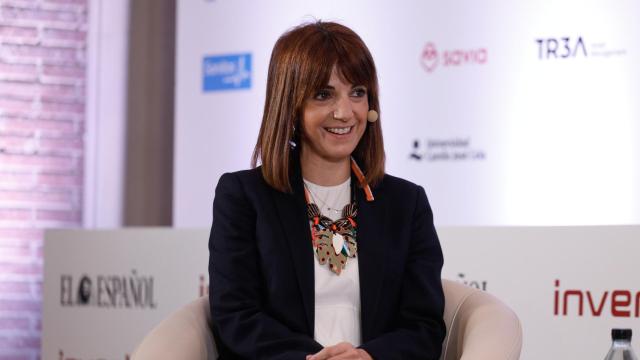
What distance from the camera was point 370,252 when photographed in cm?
255

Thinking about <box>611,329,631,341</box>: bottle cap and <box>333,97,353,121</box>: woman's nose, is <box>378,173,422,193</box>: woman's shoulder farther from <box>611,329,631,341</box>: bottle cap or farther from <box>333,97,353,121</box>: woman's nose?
<box>611,329,631,341</box>: bottle cap

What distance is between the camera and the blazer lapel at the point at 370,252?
252 cm

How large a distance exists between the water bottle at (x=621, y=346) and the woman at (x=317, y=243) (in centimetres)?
50

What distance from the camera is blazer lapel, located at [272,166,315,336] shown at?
8.18 feet

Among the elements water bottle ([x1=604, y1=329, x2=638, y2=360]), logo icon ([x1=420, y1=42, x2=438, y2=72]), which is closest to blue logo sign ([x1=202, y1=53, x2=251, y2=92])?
logo icon ([x1=420, y1=42, x2=438, y2=72])

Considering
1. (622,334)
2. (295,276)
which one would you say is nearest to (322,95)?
(295,276)

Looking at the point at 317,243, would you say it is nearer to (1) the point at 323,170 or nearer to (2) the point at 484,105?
(1) the point at 323,170

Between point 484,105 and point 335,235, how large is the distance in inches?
103

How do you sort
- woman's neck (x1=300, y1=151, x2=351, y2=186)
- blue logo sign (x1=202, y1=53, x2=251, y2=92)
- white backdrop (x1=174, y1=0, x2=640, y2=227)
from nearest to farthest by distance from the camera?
woman's neck (x1=300, y1=151, x2=351, y2=186) → white backdrop (x1=174, y1=0, x2=640, y2=227) → blue logo sign (x1=202, y1=53, x2=251, y2=92)

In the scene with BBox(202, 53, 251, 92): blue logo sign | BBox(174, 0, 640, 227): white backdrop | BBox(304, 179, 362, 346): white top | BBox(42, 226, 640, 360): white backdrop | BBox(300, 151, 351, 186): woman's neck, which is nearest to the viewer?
BBox(304, 179, 362, 346): white top

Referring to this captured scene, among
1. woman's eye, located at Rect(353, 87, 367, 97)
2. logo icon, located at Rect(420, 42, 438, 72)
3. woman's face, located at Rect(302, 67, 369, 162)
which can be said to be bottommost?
woman's face, located at Rect(302, 67, 369, 162)

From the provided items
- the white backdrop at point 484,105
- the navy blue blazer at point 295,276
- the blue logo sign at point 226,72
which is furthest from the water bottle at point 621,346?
the blue logo sign at point 226,72

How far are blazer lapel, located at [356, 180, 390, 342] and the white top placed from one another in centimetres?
4

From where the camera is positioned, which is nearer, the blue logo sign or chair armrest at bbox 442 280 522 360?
chair armrest at bbox 442 280 522 360
